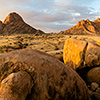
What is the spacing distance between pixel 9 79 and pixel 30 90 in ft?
1.54

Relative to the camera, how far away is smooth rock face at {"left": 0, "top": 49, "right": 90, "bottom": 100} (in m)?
2.09

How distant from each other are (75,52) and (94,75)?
64.3 inches

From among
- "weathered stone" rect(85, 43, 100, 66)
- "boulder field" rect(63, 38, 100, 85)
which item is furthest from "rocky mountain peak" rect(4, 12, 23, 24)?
"weathered stone" rect(85, 43, 100, 66)

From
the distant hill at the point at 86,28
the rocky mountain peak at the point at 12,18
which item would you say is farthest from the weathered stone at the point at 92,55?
the rocky mountain peak at the point at 12,18

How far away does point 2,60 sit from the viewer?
89.7 inches

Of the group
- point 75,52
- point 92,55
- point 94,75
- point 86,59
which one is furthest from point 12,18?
point 94,75

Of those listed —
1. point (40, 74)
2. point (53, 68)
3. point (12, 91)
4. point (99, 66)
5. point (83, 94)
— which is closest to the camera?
point (12, 91)

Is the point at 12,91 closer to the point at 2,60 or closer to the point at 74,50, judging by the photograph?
the point at 2,60

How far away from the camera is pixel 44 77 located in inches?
87.1

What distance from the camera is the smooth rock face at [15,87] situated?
171cm

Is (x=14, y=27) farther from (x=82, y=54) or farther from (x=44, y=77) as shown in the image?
(x=44, y=77)

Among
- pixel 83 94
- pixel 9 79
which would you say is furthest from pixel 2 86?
pixel 83 94

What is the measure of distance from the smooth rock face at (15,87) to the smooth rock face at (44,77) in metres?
0.19

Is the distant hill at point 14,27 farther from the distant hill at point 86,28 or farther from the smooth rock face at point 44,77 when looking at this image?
the smooth rock face at point 44,77
